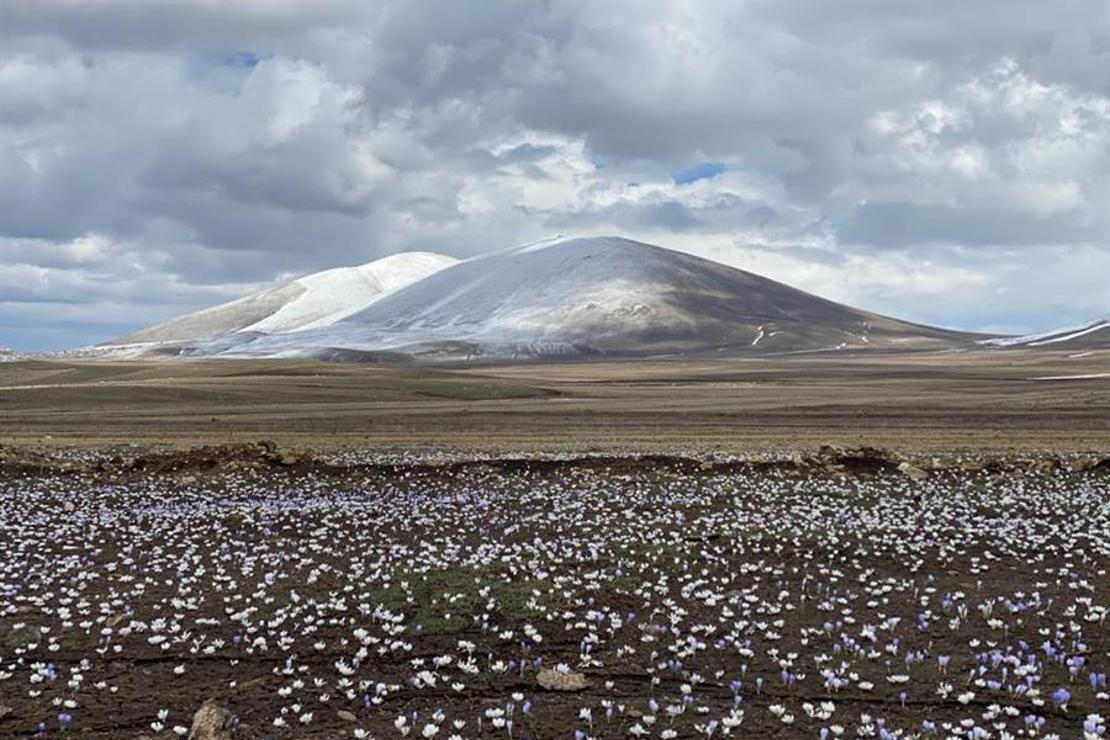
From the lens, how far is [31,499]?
2617cm

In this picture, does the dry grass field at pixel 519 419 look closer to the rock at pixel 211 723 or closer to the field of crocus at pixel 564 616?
the field of crocus at pixel 564 616

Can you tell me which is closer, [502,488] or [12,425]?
[502,488]

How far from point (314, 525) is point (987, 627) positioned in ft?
46.2

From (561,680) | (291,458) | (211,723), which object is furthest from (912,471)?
(211,723)

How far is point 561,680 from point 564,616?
108 inches

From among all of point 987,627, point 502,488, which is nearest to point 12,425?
point 502,488

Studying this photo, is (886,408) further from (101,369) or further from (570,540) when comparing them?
(101,369)

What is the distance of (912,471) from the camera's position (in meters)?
29.8

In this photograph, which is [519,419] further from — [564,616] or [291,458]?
[564,616]

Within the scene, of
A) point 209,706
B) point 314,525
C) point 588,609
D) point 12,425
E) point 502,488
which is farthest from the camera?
point 12,425

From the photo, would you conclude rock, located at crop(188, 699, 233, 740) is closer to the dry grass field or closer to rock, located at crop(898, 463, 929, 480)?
rock, located at crop(898, 463, 929, 480)

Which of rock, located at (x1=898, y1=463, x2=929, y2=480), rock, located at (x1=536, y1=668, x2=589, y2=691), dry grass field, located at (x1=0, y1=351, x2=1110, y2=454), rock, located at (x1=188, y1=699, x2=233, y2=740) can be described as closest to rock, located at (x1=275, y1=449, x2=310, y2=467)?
dry grass field, located at (x1=0, y1=351, x2=1110, y2=454)

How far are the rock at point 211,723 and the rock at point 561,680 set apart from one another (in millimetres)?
3436

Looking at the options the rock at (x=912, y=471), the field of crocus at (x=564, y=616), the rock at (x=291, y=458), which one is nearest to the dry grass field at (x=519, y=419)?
the rock at (x=291, y=458)
